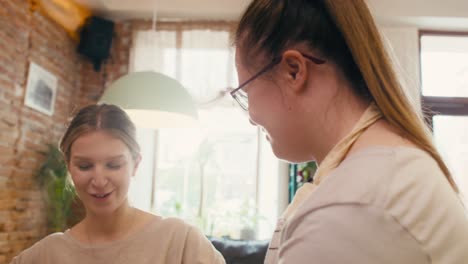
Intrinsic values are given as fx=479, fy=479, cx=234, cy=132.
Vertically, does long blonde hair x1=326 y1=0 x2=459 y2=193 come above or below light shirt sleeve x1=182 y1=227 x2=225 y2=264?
above

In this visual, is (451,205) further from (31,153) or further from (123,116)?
(31,153)

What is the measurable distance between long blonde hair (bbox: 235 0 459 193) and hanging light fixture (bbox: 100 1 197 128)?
5.56 ft

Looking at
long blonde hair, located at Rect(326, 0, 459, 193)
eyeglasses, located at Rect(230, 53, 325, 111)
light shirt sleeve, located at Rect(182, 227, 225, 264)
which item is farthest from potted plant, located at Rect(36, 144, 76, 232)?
long blonde hair, located at Rect(326, 0, 459, 193)

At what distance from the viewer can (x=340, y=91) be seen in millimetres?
733

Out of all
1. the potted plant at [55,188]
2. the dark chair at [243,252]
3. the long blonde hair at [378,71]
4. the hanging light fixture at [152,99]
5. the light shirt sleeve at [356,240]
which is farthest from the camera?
the potted plant at [55,188]

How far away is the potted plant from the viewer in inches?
159

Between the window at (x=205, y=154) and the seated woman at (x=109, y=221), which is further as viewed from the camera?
the window at (x=205, y=154)

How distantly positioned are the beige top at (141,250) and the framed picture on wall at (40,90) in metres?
2.61

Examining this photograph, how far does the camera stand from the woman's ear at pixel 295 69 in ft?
2.37

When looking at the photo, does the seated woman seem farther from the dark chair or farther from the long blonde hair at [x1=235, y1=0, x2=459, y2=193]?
the dark chair

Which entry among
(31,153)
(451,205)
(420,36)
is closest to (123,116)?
(451,205)

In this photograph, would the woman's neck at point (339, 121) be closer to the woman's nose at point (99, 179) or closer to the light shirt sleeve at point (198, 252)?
the light shirt sleeve at point (198, 252)

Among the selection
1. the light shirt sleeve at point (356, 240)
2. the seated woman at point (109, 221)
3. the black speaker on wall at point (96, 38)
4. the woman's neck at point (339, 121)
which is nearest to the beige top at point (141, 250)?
the seated woman at point (109, 221)

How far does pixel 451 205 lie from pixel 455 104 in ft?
15.6
